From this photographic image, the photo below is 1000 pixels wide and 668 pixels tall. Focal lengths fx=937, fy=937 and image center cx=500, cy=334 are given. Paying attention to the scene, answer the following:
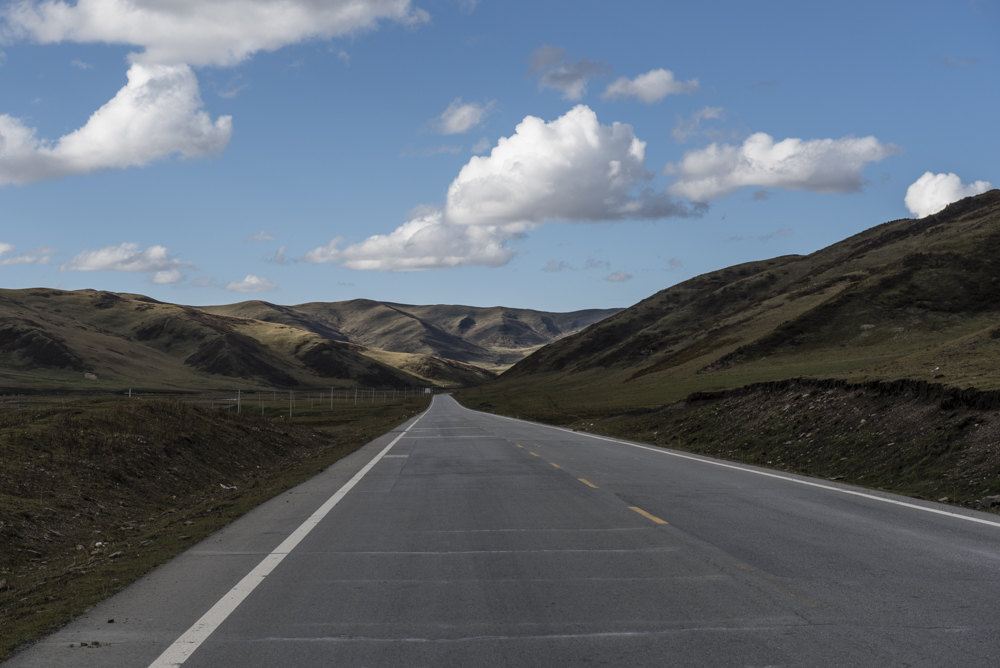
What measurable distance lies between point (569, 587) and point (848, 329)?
81.3 m

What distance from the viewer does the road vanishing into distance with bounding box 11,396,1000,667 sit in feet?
21.4

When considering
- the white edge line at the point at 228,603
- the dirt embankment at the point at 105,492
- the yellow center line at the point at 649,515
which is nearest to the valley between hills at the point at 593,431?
the dirt embankment at the point at 105,492

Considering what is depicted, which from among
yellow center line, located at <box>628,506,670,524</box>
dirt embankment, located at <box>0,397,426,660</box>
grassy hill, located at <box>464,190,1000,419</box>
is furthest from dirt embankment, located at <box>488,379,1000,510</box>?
dirt embankment, located at <box>0,397,426,660</box>

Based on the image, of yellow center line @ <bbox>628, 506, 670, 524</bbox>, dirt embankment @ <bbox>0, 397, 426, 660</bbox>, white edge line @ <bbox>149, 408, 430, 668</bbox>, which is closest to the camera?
white edge line @ <bbox>149, 408, 430, 668</bbox>

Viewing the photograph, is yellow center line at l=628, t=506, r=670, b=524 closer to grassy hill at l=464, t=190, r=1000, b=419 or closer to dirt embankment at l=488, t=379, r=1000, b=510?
dirt embankment at l=488, t=379, r=1000, b=510

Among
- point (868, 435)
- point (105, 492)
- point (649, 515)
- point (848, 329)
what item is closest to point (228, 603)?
point (649, 515)

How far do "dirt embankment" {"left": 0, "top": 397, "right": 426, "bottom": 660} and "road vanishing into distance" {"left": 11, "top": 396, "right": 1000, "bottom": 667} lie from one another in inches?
25.6

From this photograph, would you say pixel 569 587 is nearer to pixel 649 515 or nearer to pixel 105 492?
pixel 649 515

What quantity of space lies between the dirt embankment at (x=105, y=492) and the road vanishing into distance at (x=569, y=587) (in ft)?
2.13

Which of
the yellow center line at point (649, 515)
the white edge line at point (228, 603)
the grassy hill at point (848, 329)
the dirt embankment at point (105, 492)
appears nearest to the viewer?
the white edge line at point (228, 603)

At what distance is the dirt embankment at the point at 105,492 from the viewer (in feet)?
32.2

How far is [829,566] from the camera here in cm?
942

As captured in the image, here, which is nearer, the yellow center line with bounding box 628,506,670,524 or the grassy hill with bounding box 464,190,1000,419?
the yellow center line with bounding box 628,506,670,524

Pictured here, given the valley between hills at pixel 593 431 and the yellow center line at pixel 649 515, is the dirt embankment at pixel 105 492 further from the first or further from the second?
the yellow center line at pixel 649 515
